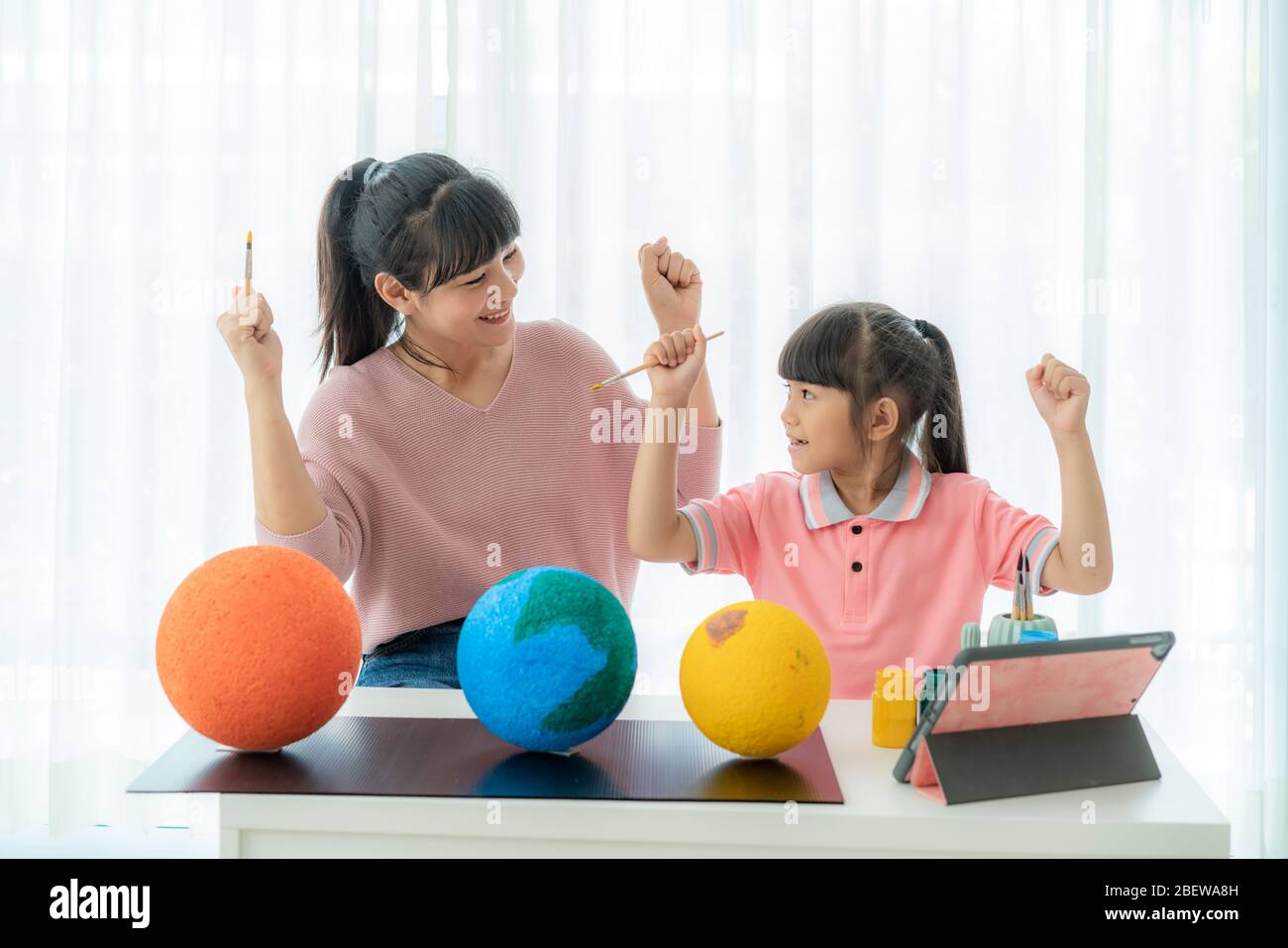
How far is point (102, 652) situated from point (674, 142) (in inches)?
60.6

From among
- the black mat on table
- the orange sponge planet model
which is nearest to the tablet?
the black mat on table

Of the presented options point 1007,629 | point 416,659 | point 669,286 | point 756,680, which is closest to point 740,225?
point 669,286

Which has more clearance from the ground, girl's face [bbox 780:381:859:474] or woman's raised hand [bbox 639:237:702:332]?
woman's raised hand [bbox 639:237:702:332]

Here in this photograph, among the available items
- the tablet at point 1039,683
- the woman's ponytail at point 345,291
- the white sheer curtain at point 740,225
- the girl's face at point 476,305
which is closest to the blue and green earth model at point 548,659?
the tablet at point 1039,683

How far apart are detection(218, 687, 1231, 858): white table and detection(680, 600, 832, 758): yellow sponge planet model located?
7cm

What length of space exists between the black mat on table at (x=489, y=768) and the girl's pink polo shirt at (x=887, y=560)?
0.45m

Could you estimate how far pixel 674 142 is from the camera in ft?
7.54

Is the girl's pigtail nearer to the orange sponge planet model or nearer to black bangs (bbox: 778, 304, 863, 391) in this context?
black bangs (bbox: 778, 304, 863, 391)

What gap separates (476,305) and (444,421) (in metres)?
0.17

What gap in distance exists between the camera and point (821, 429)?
1.47 m

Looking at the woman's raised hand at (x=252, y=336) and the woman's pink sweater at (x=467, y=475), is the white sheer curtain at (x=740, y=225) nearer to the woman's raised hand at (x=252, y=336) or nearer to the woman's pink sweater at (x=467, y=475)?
the woman's pink sweater at (x=467, y=475)

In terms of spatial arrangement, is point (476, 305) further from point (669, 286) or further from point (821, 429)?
point (821, 429)

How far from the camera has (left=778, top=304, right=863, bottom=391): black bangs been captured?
1.47 m

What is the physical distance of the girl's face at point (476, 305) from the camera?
1.55 metres
